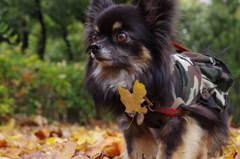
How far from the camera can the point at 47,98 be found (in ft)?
18.5

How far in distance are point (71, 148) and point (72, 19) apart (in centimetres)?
845

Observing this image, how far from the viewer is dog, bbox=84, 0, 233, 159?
213 centimetres

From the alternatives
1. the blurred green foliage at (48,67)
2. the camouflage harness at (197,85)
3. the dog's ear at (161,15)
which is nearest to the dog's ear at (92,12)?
the blurred green foliage at (48,67)

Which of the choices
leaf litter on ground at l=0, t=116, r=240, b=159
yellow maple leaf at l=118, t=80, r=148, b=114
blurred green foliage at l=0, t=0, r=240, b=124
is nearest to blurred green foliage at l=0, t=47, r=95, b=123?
blurred green foliage at l=0, t=0, r=240, b=124

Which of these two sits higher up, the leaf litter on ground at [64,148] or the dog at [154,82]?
the dog at [154,82]

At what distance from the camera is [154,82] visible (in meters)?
2.19

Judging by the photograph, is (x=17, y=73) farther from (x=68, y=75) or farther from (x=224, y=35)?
(x=224, y=35)

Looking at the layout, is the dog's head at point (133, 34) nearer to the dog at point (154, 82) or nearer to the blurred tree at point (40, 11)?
the dog at point (154, 82)

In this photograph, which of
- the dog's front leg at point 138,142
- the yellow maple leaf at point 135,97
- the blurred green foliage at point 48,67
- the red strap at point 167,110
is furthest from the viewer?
the blurred green foliage at point 48,67

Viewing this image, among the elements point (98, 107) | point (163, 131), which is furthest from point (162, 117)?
point (98, 107)

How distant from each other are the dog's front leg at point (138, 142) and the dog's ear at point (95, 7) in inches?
44.6

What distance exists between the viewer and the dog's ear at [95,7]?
267 centimetres

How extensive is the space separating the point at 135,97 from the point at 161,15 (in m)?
0.83

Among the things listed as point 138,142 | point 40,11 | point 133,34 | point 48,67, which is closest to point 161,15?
point 133,34
